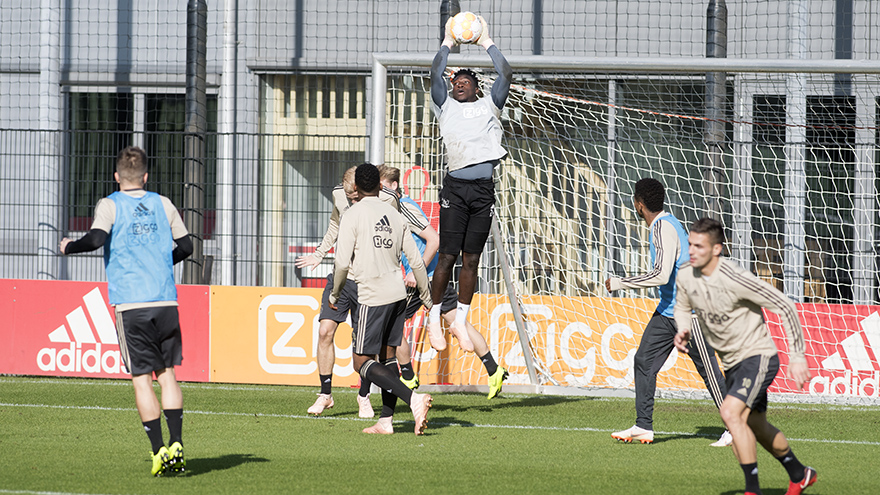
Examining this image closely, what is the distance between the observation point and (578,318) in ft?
32.7

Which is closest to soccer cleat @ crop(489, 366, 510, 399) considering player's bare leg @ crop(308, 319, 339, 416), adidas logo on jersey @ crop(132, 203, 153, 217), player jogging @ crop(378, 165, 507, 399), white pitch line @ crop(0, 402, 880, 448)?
player jogging @ crop(378, 165, 507, 399)

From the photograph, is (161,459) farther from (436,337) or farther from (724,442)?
(724,442)

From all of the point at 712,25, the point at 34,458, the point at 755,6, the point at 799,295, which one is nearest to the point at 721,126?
the point at 712,25

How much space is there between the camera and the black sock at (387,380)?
664 centimetres

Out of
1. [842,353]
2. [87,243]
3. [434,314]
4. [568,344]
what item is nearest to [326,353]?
[434,314]

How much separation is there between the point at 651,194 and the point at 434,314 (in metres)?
2.09

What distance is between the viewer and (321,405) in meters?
8.13

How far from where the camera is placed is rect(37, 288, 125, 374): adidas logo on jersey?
10.4 metres

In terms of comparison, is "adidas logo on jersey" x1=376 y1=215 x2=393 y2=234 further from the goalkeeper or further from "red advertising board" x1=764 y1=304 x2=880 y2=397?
"red advertising board" x1=764 y1=304 x2=880 y2=397

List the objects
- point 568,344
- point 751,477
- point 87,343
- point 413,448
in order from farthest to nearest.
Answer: point 87,343
point 568,344
point 413,448
point 751,477

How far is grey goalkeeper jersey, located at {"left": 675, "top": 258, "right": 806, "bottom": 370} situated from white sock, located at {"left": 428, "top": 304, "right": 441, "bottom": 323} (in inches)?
118

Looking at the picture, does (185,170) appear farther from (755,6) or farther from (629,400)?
(755,6)

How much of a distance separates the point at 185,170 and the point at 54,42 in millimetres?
4451

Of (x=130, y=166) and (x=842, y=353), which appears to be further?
(x=842, y=353)
